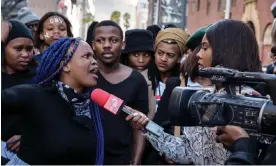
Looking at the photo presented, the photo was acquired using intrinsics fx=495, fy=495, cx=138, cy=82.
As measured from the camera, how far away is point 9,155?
319 centimetres

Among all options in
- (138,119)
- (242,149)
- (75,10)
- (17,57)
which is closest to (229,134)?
(242,149)

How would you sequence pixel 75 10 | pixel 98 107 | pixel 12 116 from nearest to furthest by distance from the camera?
1. pixel 98 107
2. pixel 12 116
3. pixel 75 10

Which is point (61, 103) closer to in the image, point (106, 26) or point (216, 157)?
point (216, 157)

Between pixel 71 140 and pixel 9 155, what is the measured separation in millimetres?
794

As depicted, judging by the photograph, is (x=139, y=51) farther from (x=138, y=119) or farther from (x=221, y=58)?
(x=221, y=58)

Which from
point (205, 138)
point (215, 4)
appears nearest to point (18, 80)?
point (205, 138)

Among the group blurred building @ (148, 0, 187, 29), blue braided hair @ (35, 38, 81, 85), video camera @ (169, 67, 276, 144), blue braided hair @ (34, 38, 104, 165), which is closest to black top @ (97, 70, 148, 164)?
blue braided hair @ (34, 38, 104, 165)

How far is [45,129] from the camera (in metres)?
2.54

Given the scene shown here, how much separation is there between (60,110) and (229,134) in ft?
3.36

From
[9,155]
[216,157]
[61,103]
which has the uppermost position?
[61,103]

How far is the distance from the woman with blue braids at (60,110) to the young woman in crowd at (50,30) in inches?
63.0

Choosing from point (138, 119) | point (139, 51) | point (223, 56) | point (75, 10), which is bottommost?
point (75, 10)

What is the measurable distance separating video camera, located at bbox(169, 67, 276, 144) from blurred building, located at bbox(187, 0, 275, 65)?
20.9m

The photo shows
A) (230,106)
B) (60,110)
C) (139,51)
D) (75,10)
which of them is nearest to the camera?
(230,106)
